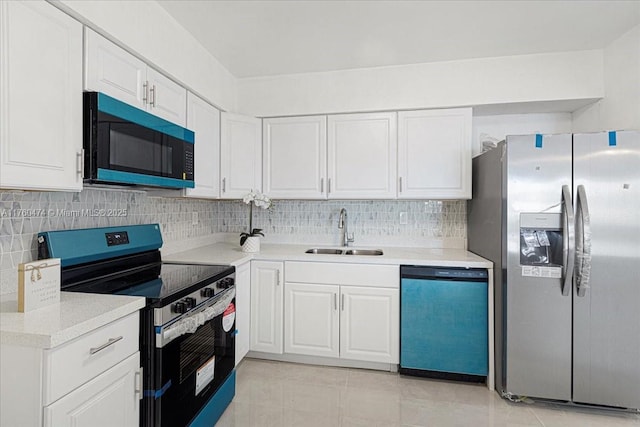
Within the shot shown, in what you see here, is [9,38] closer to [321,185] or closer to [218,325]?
[218,325]

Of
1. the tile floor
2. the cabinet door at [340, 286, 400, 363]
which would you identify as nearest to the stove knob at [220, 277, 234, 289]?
the tile floor

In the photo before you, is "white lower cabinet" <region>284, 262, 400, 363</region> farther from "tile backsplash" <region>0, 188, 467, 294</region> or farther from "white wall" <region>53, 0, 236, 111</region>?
"white wall" <region>53, 0, 236, 111</region>

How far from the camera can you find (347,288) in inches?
101

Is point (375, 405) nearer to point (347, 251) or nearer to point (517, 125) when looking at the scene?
point (347, 251)

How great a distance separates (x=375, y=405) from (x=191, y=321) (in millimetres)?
1342

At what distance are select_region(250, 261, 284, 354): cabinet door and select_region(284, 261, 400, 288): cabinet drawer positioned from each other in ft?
0.38

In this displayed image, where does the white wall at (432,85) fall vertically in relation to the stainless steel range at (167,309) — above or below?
above

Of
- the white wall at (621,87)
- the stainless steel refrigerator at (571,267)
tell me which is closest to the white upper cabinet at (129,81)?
the stainless steel refrigerator at (571,267)

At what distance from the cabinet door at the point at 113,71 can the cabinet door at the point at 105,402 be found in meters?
1.21

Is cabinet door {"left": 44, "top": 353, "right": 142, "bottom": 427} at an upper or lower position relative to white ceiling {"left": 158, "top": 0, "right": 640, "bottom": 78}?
lower

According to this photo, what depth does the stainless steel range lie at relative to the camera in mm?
1400

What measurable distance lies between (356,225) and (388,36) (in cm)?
162

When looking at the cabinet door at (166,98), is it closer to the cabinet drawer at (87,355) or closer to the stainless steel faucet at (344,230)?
the cabinet drawer at (87,355)

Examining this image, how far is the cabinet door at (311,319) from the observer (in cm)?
257
